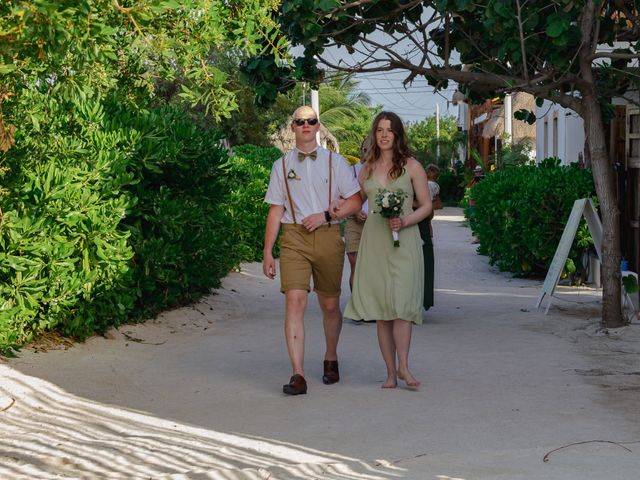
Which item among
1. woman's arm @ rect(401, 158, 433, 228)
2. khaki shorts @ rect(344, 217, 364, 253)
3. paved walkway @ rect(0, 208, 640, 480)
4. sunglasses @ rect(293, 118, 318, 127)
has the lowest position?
paved walkway @ rect(0, 208, 640, 480)

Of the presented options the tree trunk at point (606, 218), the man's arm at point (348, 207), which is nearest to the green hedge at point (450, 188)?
the tree trunk at point (606, 218)

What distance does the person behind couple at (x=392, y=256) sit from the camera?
25.9 feet

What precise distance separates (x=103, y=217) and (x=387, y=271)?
2.72 meters

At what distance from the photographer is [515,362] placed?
904 cm

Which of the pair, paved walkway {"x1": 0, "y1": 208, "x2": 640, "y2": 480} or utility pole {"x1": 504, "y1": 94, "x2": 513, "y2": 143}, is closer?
paved walkway {"x1": 0, "y1": 208, "x2": 640, "y2": 480}

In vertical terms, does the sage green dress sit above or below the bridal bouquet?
below

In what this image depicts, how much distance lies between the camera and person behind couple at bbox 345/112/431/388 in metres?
7.90

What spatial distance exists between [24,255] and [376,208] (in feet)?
8.97

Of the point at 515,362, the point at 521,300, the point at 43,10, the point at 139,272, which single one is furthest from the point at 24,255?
the point at 521,300

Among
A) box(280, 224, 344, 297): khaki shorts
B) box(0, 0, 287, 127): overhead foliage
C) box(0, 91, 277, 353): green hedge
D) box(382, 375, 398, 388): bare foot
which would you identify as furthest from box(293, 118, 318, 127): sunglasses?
box(382, 375, 398, 388): bare foot

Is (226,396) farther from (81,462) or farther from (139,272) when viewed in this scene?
(139,272)

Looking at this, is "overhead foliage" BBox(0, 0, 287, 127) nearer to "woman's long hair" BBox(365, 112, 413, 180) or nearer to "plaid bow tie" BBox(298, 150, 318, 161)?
"plaid bow tie" BBox(298, 150, 318, 161)

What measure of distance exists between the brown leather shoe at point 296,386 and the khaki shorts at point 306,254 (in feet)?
1.96

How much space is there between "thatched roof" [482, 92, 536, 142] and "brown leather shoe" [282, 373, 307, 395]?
88.1ft
